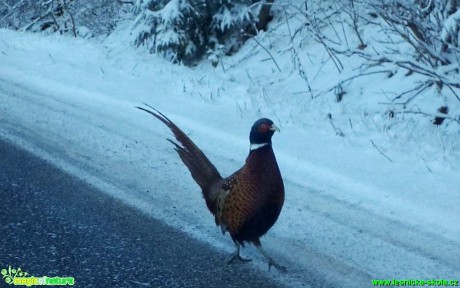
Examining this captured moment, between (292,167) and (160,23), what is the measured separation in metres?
5.04

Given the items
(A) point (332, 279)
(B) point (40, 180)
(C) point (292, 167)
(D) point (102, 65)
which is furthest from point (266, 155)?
(D) point (102, 65)

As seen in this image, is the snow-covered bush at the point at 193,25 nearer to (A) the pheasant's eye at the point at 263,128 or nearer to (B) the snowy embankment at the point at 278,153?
(B) the snowy embankment at the point at 278,153

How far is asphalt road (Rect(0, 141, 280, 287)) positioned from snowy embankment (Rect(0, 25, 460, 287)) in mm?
151

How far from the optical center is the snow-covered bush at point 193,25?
370 inches

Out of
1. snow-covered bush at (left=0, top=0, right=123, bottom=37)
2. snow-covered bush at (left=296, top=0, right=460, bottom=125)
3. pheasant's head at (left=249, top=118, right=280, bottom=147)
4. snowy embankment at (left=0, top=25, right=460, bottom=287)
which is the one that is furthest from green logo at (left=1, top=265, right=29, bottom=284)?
snow-covered bush at (left=0, top=0, right=123, bottom=37)

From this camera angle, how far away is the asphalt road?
3516 millimetres

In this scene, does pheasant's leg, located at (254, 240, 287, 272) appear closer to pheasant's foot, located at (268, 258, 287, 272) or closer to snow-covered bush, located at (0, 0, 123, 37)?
pheasant's foot, located at (268, 258, 287, 272)

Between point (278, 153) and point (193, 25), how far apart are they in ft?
16.0

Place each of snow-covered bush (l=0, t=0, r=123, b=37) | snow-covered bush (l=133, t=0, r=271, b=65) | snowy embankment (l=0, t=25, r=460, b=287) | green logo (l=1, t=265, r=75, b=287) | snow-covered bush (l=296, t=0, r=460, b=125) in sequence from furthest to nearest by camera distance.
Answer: snow-covered bush (l=0, t=0, r=123, b=37)
snow-covered bush (l=133, t=0, r=271, b=65)
snow-covered bush (l=296, t=0, r=460, b=125)
snowy embankment (l=0, t=25, r=460, b=287)
green logo (l=1, t=265, r=75, b=287)

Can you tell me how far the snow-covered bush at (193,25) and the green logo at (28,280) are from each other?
20.5ft

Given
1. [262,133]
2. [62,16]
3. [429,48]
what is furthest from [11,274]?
[62,16]

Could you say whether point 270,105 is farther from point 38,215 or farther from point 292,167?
point 38,215

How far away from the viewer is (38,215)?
4.27 m

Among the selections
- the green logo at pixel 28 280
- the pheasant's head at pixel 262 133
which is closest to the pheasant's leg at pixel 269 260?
the pheasant's head at pixel 262 133
